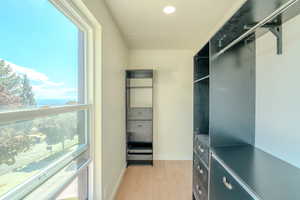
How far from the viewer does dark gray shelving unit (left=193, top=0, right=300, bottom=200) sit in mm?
1110

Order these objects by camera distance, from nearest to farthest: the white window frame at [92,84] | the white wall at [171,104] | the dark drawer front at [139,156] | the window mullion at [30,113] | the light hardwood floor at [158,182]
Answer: the window mullion at [30,113], the white window frame at [92,84], the light hardwood floor at [158,182], the dark drawer front at [139,156], the white wall at [171,104]

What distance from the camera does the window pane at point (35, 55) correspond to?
85cm

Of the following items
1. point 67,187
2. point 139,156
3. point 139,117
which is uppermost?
point 139,117

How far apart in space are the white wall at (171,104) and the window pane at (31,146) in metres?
2.69

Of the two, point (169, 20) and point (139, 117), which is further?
point (139, 117)

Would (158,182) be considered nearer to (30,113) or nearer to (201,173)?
(201,173)

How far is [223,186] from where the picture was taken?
1336 mm

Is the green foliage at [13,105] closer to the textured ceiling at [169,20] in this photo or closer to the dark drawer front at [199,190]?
the textured ceiling at [169,20]

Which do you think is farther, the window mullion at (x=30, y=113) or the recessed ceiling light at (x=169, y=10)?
the recessed ceiling light at (x=169, y=10)

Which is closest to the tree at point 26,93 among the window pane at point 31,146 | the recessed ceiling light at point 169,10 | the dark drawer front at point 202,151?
the window pane at point 31,146

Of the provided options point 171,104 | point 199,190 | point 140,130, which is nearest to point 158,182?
point 199,190

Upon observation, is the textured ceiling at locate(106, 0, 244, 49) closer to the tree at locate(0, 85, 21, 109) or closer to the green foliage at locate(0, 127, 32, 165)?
the tree at locate(0, 85, 21, 109)

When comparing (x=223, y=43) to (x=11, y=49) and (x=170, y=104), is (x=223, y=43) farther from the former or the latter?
(x=170, y=104)

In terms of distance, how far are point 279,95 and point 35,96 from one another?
185 centimetres
